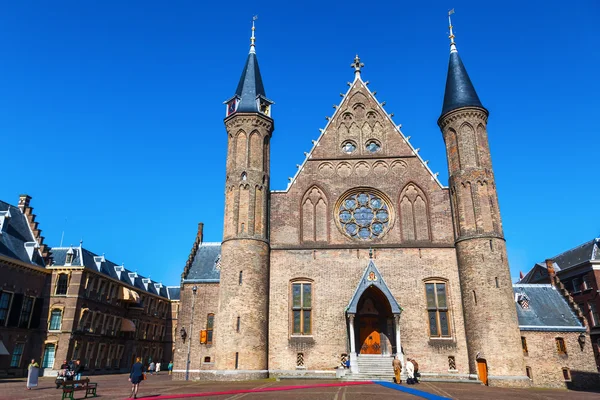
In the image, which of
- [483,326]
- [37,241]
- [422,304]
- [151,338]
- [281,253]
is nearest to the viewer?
[483,326]

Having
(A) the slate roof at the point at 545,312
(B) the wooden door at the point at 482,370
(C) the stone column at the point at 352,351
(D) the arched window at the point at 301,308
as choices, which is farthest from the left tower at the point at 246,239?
(A) the slate roof at the point at 545,312

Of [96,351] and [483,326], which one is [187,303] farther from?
[483,326]

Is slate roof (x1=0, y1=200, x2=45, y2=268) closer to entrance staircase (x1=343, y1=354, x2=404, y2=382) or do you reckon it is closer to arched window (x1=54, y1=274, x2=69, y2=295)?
arched window (x1=54, y1=274, x2=69, y2=295)

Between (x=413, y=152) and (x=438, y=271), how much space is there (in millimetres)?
7966

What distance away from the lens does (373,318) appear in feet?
85.9

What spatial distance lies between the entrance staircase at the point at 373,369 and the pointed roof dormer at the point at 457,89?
15927mm

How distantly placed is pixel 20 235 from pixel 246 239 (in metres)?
21.3

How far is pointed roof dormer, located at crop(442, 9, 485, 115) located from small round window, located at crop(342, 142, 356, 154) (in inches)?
246

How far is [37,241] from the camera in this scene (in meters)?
36.9

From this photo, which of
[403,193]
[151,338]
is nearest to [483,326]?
[403,193]

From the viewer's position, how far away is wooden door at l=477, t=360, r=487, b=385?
2333 centimetres

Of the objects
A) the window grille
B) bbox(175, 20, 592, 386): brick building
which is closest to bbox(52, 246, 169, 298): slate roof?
bbox(175, 20, 592, 386): brick building

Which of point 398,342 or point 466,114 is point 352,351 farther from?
point 466,114

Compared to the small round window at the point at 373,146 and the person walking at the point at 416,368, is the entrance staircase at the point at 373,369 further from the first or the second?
the small round window at the point at 373,146
